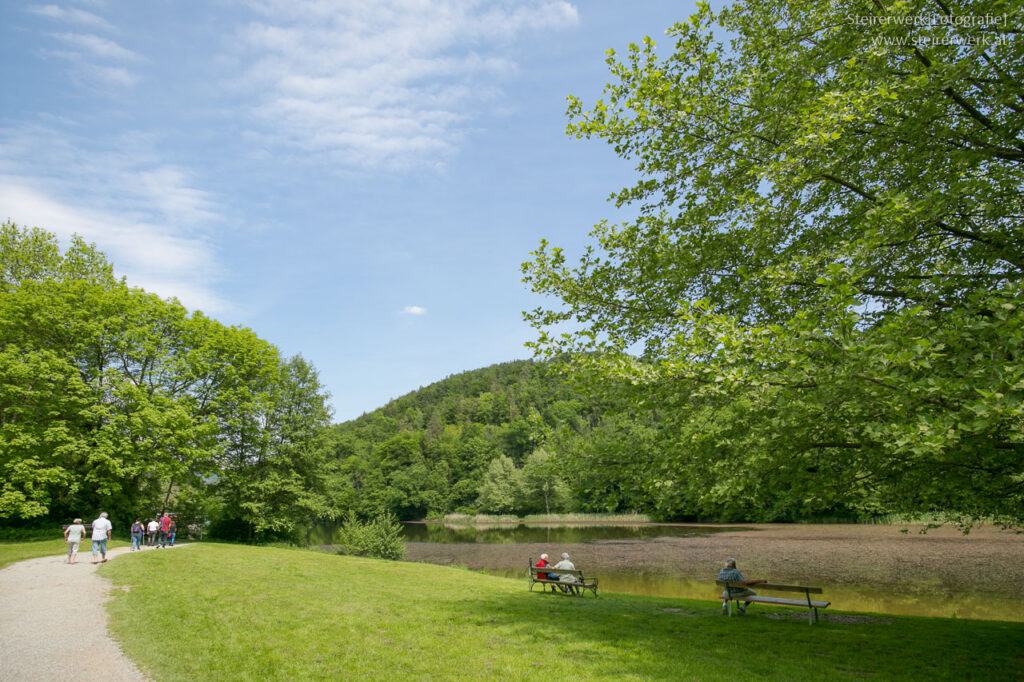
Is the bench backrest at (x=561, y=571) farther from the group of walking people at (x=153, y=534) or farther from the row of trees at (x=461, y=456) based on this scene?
the row of trees at (x=461, y=456)

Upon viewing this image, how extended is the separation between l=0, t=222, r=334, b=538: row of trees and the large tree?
89.7 feet

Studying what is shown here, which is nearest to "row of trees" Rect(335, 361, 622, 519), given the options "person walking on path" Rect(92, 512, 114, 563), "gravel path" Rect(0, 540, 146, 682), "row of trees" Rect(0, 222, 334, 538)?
"row of trees" Rect(0, 222, 334, 538)

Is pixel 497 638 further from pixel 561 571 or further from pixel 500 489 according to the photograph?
pixel 500 489

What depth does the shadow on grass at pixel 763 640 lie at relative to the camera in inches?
302

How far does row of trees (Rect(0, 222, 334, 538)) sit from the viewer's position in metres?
26.1

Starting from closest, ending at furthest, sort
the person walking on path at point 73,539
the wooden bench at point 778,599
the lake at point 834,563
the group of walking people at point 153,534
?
the wooden bench at point 778,599
the lake at point 834,563
the person walking on path at point 73,539
the group of walking people at point 153,534

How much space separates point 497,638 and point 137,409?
88.9 ft

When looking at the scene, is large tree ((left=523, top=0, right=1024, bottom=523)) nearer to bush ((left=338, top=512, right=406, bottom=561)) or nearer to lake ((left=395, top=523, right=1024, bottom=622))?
lake ((left=395, top=523, right=1024, bottom=622))

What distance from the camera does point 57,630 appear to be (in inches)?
382

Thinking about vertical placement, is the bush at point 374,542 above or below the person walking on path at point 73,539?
below

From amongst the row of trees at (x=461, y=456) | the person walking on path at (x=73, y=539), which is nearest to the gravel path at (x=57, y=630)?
the person walking on path at (x=73, y=539)

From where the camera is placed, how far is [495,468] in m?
84.6

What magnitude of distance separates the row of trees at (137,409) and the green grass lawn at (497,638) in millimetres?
15310

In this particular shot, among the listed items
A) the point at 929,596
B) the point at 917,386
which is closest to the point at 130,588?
the point at 917,386
